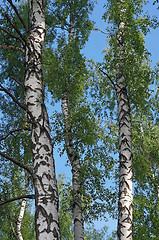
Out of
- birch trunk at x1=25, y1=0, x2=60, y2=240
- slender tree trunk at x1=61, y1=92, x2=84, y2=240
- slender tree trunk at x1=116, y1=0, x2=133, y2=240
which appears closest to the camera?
birch trunk at x1=25, y1=0, x2=60, y2=240

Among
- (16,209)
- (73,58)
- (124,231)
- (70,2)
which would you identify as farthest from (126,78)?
(16,209)

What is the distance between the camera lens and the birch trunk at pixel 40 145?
3824 mm

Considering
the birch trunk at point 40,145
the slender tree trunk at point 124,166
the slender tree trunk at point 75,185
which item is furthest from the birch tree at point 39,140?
the slender tree trunk at point 75,185

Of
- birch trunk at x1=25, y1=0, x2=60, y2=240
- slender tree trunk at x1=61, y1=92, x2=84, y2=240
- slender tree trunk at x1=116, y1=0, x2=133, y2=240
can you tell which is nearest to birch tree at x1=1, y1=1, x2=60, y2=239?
birch trunk at x1=25, y1=0, x2=60, y2=240

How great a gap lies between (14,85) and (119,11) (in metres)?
8.03

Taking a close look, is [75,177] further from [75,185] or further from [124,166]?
[124,166]

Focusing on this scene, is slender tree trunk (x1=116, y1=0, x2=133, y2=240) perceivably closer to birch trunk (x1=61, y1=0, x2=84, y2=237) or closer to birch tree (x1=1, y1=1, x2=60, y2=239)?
birch tree (x1=1, y1=1, x2=60, y2=239)

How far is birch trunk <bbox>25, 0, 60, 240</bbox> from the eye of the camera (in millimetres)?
3824

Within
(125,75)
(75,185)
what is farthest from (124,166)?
(75,185)

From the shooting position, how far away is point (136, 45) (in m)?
9.16

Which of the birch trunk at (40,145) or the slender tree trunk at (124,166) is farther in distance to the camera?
the slender tree trunk at (124,166)

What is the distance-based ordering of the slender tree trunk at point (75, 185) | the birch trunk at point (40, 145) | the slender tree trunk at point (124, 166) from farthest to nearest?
the slender tree trunk at point (75, 185) < the slender tree trunk at point (124, 166) < the birch trunk at point (40, 145)

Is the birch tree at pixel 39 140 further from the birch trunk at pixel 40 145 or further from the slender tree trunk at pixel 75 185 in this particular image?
the slender tree trunk at pixel 75 185

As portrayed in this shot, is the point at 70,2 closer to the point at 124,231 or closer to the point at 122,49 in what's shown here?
the point at 122,49
